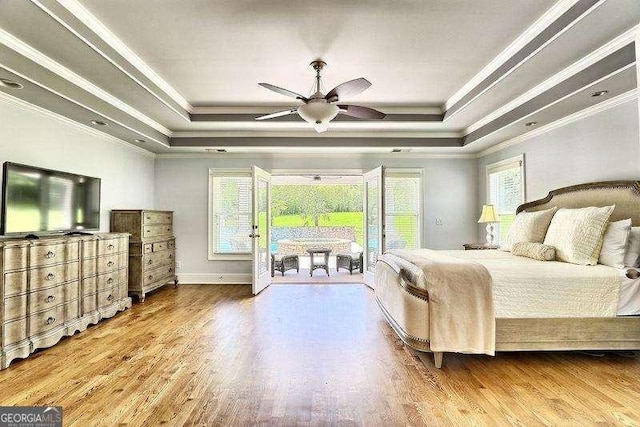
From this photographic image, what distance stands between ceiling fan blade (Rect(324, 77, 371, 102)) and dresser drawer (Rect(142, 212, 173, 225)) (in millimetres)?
3467

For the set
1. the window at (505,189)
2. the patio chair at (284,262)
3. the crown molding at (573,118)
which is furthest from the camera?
the patio chair at (284,262)

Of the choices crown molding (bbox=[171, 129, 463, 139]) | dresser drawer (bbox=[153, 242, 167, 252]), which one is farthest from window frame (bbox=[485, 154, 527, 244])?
dresser drawer (bbox=[153, 242, 167, 252])

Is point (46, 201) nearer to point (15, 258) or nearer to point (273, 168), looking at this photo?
point (15, 258)

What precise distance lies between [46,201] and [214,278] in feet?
10.1

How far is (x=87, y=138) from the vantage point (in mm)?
4484

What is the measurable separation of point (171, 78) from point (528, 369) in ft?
14.5

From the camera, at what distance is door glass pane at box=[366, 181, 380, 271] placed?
5.67 metres

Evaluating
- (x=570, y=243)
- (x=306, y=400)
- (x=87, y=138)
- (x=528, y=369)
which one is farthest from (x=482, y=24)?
(x=87, y=138)

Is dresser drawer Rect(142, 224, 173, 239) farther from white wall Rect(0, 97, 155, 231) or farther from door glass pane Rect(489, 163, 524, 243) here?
door glass pane Rect(489, 163, 524, 243)

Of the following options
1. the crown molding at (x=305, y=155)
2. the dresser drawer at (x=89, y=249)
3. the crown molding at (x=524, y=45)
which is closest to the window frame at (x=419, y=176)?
the crown molding at (x=305, y=155)

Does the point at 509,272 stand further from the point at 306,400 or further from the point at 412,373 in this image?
the point at 306,400

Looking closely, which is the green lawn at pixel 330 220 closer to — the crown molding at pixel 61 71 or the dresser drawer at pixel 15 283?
the crown molding at pixel 61 71

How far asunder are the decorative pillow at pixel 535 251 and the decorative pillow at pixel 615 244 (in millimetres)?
359

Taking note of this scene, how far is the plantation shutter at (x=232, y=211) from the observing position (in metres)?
6.23
